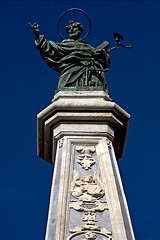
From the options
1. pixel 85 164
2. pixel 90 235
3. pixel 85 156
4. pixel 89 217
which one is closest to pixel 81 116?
pixel 85 156

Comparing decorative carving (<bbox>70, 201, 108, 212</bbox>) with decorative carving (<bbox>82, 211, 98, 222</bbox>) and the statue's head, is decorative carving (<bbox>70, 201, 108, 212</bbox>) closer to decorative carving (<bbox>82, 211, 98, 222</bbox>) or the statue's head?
decorative carving (<bbox>82, 211, 98, 222</bbox>)

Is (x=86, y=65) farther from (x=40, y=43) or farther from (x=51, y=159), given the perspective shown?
(x=51, y=159)

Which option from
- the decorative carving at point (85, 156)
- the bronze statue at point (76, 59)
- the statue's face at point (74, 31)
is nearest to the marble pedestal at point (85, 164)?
the decorative carving at point (85, 156)

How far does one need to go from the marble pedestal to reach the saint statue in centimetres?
74

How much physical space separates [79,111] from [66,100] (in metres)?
0.43

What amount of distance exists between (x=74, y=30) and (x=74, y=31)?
0.10 feet

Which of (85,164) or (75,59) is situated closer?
(85,164)

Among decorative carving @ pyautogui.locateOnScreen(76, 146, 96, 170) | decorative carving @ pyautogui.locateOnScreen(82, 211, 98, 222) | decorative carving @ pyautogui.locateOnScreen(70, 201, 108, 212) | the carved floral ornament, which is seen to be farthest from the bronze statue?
decorative carving @ pyautogui.locateOnScreen(82, 211, 98, 222)

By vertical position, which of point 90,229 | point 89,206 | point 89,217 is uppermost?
point 89,206

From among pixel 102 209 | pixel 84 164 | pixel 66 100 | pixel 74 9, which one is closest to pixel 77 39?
pixel 74 9

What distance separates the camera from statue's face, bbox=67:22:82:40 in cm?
1489

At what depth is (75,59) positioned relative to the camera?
14.0m

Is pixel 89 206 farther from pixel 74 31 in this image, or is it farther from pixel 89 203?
pixel 74 31

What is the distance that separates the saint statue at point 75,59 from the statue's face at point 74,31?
0.29m
